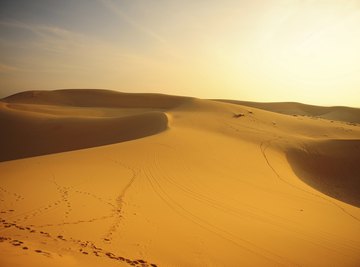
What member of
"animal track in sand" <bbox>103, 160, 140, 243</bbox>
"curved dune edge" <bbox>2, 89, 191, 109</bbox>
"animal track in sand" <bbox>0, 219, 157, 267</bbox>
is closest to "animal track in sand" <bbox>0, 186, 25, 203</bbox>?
"animal track in sand" <bbox>0, 219, 157, 267</bbox>

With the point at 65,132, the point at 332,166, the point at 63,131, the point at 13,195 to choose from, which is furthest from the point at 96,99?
the point at 13,195

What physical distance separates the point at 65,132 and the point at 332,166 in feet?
49.7

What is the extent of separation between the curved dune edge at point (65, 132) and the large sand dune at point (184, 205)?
344 centimetres

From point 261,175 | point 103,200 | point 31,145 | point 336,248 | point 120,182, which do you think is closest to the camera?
point 336,248

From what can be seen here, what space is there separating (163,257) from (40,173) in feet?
15.5

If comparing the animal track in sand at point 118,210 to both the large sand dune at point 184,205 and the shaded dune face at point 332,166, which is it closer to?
the large sand dune at point 184,205

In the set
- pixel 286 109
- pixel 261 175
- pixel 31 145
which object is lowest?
pixel 31 145

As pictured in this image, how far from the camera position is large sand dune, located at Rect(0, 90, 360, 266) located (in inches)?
147

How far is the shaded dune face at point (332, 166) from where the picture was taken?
9.90 m

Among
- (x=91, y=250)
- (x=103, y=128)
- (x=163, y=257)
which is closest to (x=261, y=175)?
(x=163, y=257)

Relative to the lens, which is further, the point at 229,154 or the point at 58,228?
the point at 229,154

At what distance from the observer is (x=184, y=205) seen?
5.53m

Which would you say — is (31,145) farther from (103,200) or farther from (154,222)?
(154,222)

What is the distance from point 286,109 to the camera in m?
53.5
